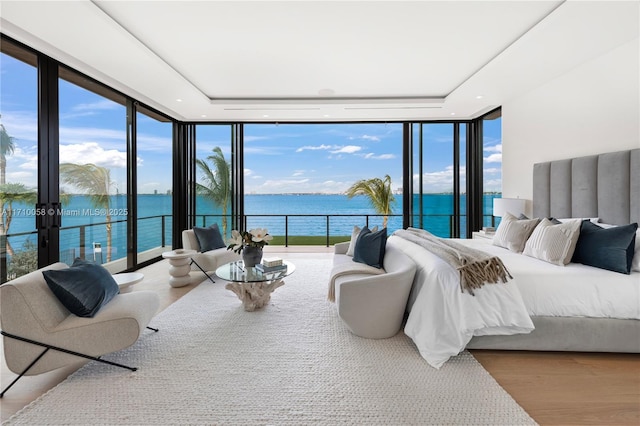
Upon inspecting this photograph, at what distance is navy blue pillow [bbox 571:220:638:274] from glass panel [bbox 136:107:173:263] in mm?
5794

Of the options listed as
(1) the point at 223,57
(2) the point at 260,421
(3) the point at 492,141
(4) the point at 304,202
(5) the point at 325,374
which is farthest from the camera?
(4) the point at 304,202

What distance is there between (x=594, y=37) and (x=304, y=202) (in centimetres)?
1788

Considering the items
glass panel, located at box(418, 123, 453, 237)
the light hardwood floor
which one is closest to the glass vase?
the light hardwood floor

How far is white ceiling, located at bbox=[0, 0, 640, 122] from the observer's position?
8.71 ft

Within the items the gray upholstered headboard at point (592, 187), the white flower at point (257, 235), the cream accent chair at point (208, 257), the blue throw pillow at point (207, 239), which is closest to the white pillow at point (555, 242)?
the gray upholstered headboard at point (592, 187)

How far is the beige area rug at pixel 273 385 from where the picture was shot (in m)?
1.73

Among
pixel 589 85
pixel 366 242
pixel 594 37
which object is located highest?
pixel 594 37

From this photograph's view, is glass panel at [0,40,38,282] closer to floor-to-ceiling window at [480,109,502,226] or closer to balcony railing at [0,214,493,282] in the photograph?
balcony railing at [0,214,493,282]

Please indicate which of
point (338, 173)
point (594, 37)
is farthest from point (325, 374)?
point (338, 173)

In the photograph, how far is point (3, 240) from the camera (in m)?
3.01

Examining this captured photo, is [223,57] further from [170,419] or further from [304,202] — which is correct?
[304,202]

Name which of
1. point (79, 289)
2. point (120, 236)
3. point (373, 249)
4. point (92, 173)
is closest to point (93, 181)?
point (92, 173)

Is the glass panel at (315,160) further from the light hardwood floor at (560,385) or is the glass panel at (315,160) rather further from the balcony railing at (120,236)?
the light hardwood floor at (560,385)

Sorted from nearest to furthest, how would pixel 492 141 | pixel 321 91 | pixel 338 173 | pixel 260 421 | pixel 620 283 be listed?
pixel 260 421 < pixel 620 283 < pixel 321 91 < pixel 492 141 < pixel 338 173
